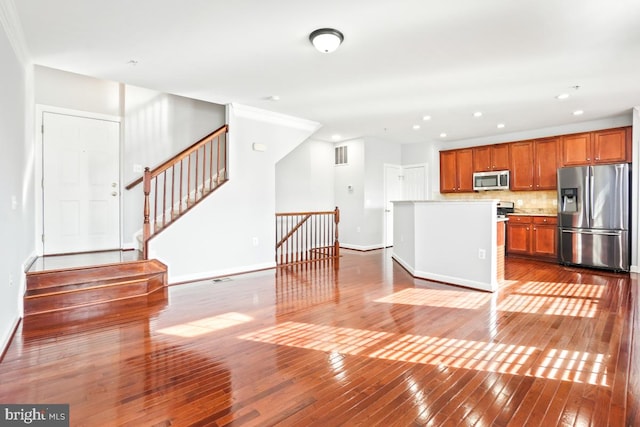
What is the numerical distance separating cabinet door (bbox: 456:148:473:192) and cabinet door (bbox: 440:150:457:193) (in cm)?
10

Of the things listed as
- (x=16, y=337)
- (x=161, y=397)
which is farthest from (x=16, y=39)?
(x=161, y=397)

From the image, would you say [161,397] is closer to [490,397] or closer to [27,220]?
[490,397]

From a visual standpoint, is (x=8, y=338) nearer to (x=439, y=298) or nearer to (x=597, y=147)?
(x=439, y=298)

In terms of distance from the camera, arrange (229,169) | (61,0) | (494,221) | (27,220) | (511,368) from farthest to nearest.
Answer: (229,169) < (494,221) < (27,220) < (61,0) < (511,368)

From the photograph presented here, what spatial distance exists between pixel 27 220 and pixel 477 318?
15.5 feet

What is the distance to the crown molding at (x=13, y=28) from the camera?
243cm

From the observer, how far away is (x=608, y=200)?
5.32 meters

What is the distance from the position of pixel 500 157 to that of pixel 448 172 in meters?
1.16

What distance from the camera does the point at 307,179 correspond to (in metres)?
7.65

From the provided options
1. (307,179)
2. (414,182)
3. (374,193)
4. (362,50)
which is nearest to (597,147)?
(414,182)

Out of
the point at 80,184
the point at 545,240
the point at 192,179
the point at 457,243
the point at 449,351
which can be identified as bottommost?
the point at 449,351

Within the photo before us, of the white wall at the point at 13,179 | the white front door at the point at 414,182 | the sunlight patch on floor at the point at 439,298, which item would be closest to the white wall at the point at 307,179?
the white front door at the point at 414,182

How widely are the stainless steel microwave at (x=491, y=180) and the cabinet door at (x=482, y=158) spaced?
0.12m

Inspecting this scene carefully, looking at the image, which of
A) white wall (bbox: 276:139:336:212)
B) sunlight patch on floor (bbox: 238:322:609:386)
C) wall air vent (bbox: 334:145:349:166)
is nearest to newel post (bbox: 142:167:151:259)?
sunlight patch on floor (bbox: 238:322:609:386)
